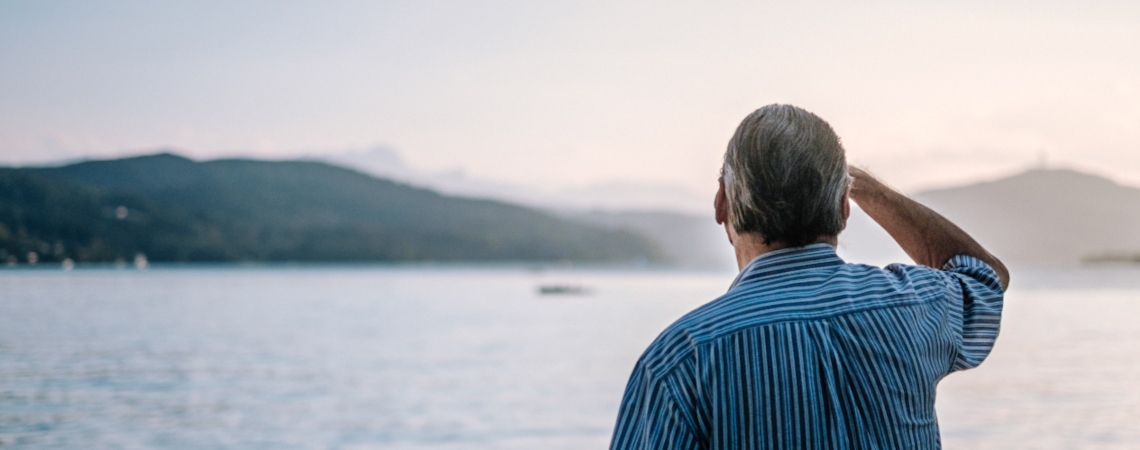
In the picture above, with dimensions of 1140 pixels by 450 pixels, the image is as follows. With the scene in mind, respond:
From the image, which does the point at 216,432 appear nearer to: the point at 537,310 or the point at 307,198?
the point at 537,310

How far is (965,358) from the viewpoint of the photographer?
1715 mm

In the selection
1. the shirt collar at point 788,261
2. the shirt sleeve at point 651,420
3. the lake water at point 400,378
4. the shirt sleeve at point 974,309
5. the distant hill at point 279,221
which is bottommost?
the lake water at point 400,378

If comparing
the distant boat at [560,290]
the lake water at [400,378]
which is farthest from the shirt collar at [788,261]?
the distant boat at [560,290]

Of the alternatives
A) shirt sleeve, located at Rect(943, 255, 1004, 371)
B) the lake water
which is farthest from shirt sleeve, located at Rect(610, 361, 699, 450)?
the lake water

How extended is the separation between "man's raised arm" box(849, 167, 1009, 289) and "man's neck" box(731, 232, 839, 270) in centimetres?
30

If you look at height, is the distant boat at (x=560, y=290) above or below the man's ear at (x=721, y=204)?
below

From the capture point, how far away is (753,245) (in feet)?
5.20

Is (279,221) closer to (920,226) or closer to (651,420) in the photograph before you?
(920,226)

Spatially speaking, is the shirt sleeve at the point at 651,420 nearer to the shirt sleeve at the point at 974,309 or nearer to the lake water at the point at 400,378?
the shirt sleeve at the point at 974,309

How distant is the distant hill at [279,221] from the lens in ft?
455

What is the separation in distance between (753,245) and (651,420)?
0.37 meters

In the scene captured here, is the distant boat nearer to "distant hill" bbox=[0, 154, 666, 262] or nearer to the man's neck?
"distant hill" bbox=[0, 154, 666, 262]

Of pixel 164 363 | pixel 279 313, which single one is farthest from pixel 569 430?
pixel 279 313

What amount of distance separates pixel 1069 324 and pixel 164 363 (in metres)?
48.6
